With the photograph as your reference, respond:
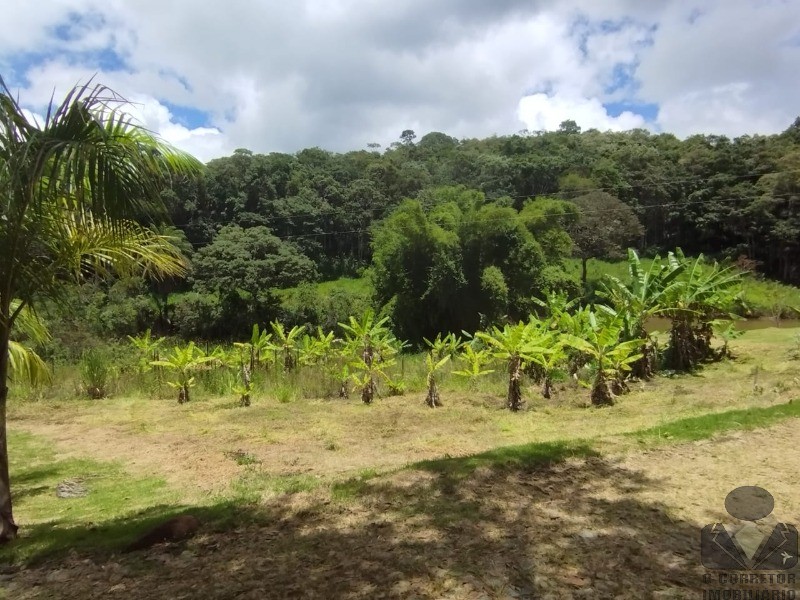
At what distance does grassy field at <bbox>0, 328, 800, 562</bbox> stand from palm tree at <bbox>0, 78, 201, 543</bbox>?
4.97 ft

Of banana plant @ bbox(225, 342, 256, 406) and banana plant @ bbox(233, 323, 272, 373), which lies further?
banana plant @ bbox(233, 323, 272, 373)

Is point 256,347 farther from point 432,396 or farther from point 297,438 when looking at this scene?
point 297,438

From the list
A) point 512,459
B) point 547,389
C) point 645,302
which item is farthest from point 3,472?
point 645,302

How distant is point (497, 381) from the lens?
1308cm

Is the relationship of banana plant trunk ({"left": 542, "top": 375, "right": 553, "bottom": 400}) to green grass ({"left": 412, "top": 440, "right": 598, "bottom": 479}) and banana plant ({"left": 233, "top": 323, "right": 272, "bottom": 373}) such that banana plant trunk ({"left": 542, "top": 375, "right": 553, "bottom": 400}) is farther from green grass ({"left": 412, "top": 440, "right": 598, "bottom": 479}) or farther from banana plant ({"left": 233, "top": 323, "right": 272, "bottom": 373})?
banana plant ({"left": 233, "top": 323, "right": 272, "bottom": 373})

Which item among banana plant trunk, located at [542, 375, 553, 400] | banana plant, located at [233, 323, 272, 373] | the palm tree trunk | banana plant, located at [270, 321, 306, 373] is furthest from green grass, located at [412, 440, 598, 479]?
banana plant, located at [270, 321, 306, 373]

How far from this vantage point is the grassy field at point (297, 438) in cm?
524

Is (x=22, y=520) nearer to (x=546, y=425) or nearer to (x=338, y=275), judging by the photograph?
(x=546, y=425)

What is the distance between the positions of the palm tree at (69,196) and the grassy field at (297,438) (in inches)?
59.6

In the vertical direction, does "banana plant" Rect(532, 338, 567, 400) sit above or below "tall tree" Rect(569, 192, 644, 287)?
below

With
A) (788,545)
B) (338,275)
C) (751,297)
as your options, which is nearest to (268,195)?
(338,275)

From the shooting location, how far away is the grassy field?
5242 millimetres

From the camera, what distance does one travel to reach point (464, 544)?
360 cm

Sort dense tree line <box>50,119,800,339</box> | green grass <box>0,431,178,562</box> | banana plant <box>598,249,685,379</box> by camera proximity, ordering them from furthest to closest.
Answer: dense tree line <box>50,119,800,339</box>, banana plant <box>598,249,685,379</box>, green grass <box>0,431,178,562</box>
